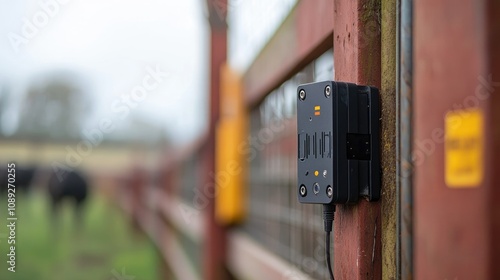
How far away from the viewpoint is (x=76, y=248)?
13.4 m

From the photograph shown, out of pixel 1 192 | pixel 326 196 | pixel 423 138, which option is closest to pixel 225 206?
pixel 1 192

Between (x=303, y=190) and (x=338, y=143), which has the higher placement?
(x=338, y=143)

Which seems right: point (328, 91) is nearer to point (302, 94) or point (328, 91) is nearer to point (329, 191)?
point (302, 94)

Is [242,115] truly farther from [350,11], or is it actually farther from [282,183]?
[350,11]

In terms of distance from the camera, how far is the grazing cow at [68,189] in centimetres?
1277

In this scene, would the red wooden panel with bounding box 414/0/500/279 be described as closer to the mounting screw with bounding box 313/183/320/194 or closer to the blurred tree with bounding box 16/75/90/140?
the mounting screw with bounding box 313/183/320/194

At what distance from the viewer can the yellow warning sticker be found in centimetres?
214

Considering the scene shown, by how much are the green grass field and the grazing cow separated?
0.63 ft

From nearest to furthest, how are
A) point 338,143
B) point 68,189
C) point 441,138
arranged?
point 338,143, point 441,138, point 68,189

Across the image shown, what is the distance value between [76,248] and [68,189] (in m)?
0.97

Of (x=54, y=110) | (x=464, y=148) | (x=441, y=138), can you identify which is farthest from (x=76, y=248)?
(x=464, y=148)

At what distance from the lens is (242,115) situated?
19.8ft

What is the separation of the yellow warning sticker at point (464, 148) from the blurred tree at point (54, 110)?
663cm

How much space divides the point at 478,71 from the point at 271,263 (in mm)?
2557
